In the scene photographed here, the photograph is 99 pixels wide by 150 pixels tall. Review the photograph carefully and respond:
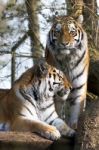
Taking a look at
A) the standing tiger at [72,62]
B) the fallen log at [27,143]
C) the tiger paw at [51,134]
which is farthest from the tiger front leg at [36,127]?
the standing tiger at [72,62]

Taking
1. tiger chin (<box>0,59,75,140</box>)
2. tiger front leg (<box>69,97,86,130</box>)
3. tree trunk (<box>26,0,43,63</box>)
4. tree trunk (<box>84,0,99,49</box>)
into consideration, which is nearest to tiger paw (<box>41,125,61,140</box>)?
tiger chin (<box>0,59,75,140</box>)

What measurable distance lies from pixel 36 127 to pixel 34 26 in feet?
14.0

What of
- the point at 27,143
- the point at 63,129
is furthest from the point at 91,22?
the point at 27,143

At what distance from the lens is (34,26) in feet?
28.1

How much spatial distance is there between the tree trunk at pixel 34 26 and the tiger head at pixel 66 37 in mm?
1896

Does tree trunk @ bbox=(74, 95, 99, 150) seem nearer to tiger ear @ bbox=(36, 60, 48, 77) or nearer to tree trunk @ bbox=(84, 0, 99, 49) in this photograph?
tiger ear @ bbox=(36, 60, 48, 77)

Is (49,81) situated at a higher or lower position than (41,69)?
lower

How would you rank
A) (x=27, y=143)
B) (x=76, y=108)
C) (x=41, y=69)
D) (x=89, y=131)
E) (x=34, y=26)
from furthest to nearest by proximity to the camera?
1. (x=34, y=26)
2. (x=76, y=108)
3. (x=41, y=69)
4. (x=27, y=143)
5. (x=89, y=131)

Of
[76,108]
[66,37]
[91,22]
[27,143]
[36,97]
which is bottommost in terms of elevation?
[76,108]

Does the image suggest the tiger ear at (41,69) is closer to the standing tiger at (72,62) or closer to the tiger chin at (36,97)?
the tiger chin at (36,97)

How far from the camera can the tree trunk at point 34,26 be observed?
27.7ft

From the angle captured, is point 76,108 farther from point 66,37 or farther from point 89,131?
point 89,131

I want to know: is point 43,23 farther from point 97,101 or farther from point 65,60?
point 97,101

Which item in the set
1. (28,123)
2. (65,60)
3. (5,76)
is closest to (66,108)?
(65,60)
